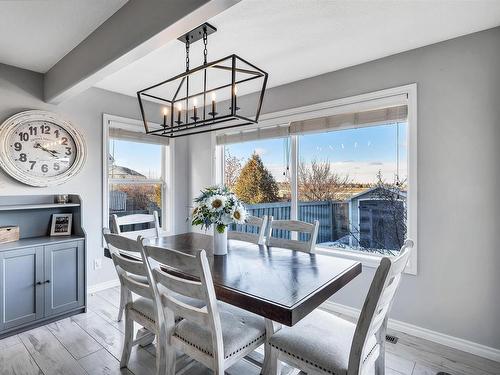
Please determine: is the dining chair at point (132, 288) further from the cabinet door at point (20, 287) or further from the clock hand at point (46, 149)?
the clock hand at point (46, 149)

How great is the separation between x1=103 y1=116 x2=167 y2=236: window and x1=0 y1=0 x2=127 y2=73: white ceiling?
3.71 ft

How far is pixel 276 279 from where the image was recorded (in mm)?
1599

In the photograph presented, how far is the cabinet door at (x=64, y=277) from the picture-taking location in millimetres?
2652

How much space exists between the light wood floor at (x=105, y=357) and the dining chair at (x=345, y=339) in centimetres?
61

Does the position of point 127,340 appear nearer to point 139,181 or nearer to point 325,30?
point 139,181

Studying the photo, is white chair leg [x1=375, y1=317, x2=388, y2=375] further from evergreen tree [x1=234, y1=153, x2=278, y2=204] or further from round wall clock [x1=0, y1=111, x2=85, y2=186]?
round wall clock [x1=0, y1=111, x2=85, y2=186]

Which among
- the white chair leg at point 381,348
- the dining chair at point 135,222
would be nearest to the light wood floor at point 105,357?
the white chair leg at point 381,348

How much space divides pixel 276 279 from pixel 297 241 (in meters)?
0.90

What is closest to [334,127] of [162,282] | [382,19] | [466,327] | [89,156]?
[382,19]

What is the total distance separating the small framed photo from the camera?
9.78 feet

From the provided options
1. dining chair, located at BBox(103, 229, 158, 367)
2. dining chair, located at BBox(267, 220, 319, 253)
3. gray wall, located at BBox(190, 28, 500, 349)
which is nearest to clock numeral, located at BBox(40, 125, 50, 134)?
dining chair, located at BBox(103, 229, 158, 367)

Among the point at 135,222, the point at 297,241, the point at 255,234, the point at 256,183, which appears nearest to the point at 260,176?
the point at 256,183

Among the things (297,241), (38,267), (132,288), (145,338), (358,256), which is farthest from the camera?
(358,256)

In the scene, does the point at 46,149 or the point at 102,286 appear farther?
the point at 102,286
